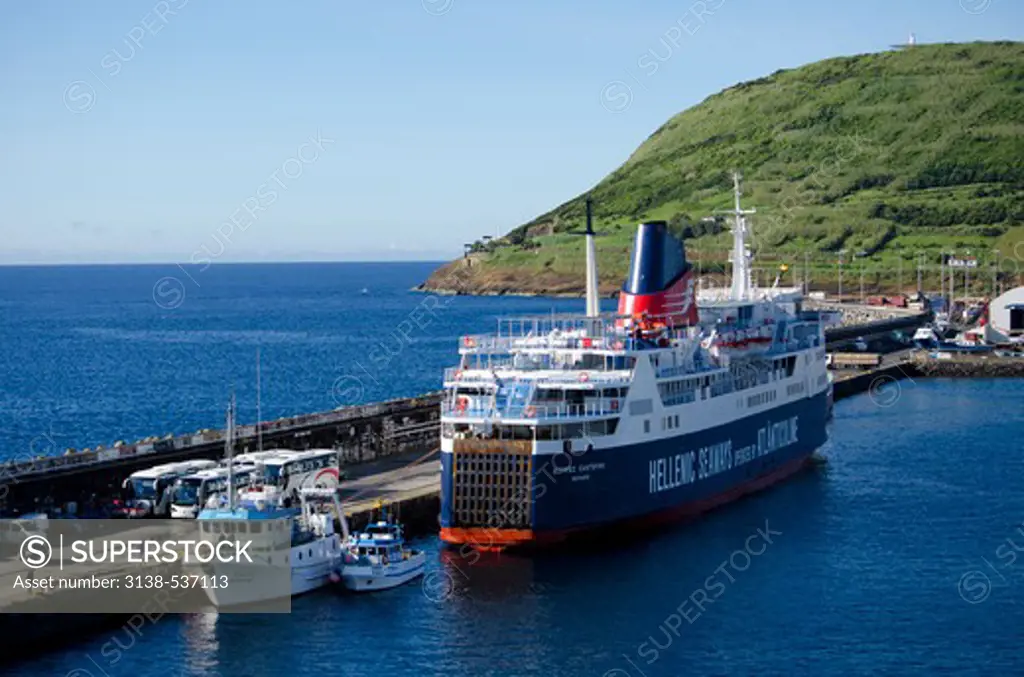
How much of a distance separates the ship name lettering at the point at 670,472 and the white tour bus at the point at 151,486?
1615 centimetres

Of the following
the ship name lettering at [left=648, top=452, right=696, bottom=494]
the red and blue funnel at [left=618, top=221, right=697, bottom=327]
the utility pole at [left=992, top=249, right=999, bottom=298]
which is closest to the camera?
the ship name lettering at [left=648, top=452, right=696, bottom=494]

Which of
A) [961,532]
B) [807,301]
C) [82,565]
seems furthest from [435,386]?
[807,301]

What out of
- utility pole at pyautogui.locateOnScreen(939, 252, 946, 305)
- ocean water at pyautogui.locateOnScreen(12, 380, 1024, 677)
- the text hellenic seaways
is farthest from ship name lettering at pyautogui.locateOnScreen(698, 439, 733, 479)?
utility pole at pyautogui.locateOnScreen(939, 252, 946, 305)

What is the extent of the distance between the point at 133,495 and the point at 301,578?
10939 millimetres

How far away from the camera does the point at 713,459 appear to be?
5553cm

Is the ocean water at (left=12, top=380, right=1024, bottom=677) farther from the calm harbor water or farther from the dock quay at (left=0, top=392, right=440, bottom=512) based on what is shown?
the dock quay at (left=0, top=392, right=440, bottom=512)

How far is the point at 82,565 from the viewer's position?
40.4 meters

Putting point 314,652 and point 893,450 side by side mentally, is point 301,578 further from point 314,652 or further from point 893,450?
point 893,450

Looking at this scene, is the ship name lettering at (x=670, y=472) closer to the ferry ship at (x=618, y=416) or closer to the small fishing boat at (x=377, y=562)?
the ferry ship at (x=618, y=416)

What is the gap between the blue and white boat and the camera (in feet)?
134

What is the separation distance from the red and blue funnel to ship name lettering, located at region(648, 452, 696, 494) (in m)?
6.16

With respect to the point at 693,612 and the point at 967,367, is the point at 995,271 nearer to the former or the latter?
the point at 967,367

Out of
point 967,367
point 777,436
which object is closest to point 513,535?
point 777,436

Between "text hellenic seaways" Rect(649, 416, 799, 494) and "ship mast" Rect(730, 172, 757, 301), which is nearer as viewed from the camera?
"text hellenic seaways" Rect(649, 416, 799, 494)
